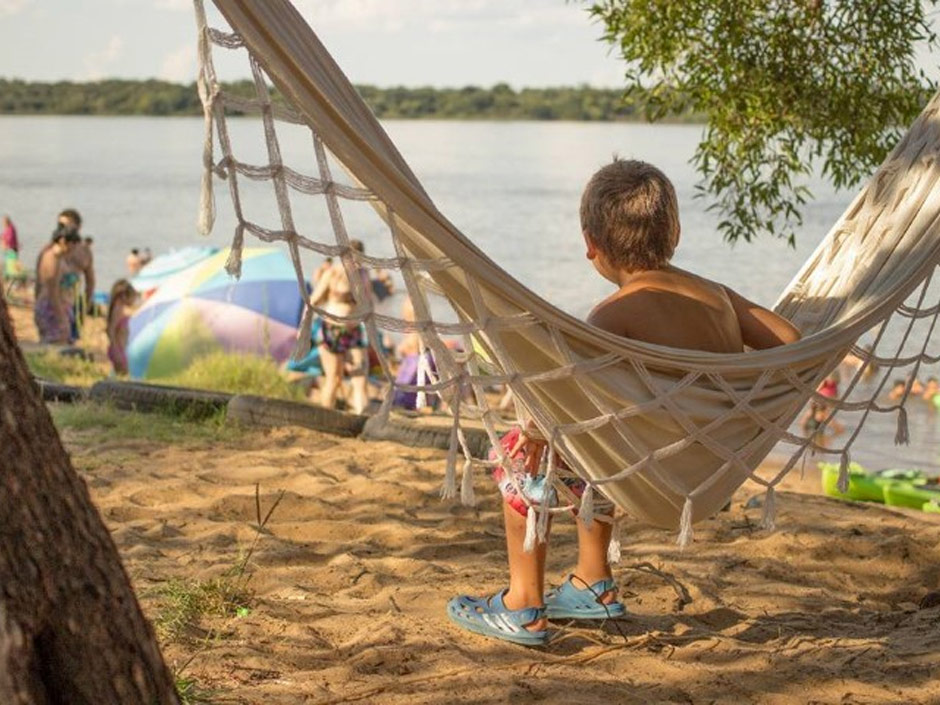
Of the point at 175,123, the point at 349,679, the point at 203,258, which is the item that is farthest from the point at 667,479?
the point at 175,123

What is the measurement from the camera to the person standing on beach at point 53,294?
39.1 ft

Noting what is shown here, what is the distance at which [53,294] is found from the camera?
12.1 m

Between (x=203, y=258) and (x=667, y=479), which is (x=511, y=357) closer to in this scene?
(x=667, y=479)

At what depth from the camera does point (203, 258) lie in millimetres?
12281

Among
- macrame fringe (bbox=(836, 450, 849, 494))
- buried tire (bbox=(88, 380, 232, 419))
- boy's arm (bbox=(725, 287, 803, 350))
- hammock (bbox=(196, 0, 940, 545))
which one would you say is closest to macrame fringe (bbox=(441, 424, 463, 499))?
hammock (bbox=(196, 0, 940, 545))

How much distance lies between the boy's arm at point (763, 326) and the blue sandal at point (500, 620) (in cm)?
76

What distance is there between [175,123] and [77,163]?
3645 inches

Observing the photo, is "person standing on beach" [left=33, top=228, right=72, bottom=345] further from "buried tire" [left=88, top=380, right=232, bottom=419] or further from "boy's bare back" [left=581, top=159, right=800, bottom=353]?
"boy's bare back" [left=581, top=159, right=800, bottom=353]

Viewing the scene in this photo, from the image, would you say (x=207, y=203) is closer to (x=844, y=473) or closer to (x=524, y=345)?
(x=524, y=345)

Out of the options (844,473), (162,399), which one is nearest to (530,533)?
→ (844,473)

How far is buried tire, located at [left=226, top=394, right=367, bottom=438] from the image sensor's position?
5832 mm

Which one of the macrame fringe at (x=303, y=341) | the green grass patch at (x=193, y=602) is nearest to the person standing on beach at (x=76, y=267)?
the green grass patch at (x=193, y=602)

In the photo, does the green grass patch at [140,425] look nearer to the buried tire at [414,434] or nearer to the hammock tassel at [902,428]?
the buried tire at [414,434]

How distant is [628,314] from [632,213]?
0.69ft
